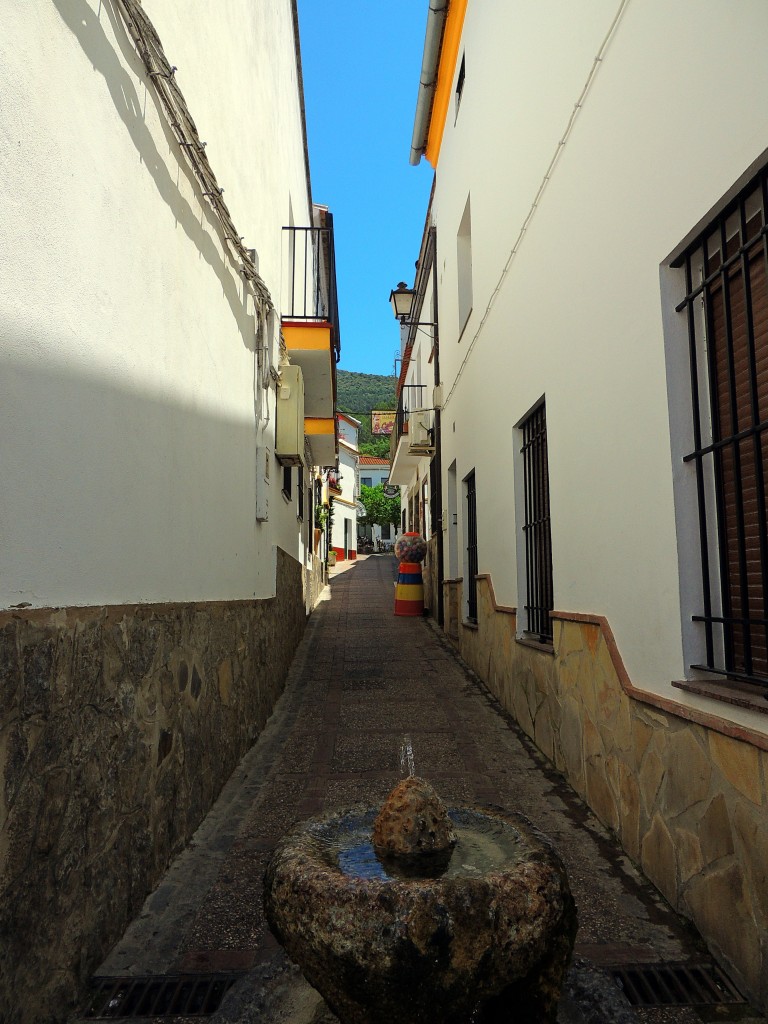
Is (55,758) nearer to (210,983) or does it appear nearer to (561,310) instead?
(210,983)

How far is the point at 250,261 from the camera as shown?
5.14 meters

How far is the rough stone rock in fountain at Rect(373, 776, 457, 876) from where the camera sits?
1935 millimetres

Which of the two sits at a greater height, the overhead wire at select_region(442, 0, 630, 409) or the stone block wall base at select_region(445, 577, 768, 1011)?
the overhead wire at select_region(442, 0, 630, 409)

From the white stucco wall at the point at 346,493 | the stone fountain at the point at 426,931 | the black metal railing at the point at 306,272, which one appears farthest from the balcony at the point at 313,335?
the white stucco wall at the point at 346,493

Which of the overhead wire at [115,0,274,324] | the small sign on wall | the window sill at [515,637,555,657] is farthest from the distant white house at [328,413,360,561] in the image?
the overhead wire at [115,0,274,324]

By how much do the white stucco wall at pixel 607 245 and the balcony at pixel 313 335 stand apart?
7.80 ft

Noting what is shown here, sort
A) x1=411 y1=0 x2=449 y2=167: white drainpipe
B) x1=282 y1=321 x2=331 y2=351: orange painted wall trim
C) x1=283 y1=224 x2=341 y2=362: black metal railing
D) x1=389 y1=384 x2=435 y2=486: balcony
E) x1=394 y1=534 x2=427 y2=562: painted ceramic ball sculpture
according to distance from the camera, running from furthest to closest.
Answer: x1=394 y1=534 x2=427 y2=562: painted ceramic ball sculpture → x1=389 y1=384 x2=435 y2=486: balcony → x1=411 y1=0 x2=449 y2=167: white drainpipe → x1=283 y1=224 x2=341 y2=362: black metal railing → x1=282 y1=321 x2=331 y2=351: orange painted wall trim

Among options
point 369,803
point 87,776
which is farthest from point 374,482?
point 87,776

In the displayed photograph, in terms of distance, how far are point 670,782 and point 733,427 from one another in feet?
4.55

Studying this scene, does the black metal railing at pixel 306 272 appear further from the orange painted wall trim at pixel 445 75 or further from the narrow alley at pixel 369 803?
the narrow alley at pixel 369 803

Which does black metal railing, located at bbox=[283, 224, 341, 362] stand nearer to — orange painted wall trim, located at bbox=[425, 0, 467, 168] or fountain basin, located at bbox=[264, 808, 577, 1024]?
orange painted wall trim, located at bbox=[425, 0, 467, 168]

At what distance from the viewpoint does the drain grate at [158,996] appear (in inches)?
86.3

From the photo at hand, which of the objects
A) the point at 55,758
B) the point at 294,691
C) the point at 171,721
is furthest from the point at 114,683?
the point at 294,691

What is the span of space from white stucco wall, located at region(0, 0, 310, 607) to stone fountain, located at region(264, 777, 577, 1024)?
1093mm
